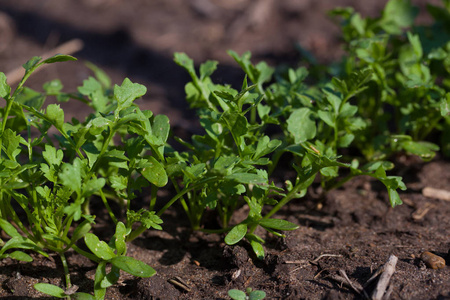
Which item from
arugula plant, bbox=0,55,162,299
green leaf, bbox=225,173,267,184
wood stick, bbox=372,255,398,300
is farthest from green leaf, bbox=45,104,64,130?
wood stick, bbox=372,255,398,300

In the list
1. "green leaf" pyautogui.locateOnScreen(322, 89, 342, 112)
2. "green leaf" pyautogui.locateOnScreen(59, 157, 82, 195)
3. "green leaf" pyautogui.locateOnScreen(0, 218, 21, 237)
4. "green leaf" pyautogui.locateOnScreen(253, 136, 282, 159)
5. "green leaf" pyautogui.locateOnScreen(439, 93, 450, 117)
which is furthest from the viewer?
"green leaf" pyautogui.locateOnScreen(322, 89, 342, 112)

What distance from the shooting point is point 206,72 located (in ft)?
7.75

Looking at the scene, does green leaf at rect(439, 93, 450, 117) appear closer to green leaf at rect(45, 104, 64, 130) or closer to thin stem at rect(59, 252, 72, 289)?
green leaf at rect(45, 104, 64, 130)

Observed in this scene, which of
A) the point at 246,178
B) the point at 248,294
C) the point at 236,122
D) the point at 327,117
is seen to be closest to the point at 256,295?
the point at 248,294

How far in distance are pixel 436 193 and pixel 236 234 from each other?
4.36ft

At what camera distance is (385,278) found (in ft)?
5.84

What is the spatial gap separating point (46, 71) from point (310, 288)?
9.79 ft

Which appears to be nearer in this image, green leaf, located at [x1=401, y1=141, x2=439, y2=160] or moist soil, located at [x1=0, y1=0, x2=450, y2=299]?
moist soil, located at [x1=0, y1=0, x2=450, y2=299]

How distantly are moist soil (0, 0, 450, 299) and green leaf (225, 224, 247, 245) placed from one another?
13 cm

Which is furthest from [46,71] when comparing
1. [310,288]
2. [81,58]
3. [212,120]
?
[310,288]

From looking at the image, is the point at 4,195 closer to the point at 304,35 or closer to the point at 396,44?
the point at 396,44

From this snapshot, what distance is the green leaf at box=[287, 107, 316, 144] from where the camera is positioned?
2180 mm

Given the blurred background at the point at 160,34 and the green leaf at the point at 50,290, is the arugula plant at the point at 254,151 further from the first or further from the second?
the blurred background at the point at 160,34

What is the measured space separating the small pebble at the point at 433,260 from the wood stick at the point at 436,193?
0.73 meters
